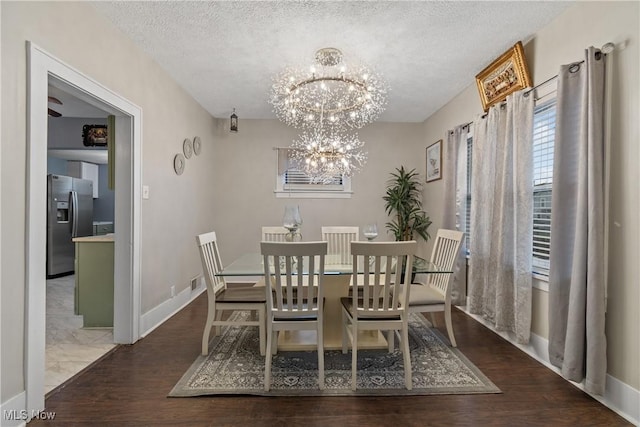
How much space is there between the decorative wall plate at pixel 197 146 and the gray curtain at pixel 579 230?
386 centimetres

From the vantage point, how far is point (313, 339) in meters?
2.77

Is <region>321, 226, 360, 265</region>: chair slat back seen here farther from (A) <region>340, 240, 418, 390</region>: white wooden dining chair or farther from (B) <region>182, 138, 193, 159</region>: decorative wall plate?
(B) <region>182, 138, 193, 159</region>: decorative wall plate

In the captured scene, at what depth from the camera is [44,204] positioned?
6.10 ft

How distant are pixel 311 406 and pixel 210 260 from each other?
1.44 metres

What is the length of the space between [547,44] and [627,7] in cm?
67

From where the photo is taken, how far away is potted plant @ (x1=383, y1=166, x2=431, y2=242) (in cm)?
504

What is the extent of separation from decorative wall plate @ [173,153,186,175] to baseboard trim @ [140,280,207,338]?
→ 4.72ft

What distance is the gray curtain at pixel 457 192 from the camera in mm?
3738

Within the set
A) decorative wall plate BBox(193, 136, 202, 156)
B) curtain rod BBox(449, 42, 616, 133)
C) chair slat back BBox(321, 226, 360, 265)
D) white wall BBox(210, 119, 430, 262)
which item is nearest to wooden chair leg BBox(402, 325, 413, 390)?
chair slat back BBox(321, 226, 360, 265)

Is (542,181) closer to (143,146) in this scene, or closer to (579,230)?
(579,230)

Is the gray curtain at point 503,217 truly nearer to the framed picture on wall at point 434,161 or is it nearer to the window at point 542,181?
the window at point 542,181

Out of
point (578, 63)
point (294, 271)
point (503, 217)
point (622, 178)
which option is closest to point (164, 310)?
point (294, 271)

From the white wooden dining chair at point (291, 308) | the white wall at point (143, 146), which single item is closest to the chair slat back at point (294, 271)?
the white wooden dining chair at point (291, 308)

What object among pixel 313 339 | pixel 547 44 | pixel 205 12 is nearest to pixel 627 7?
pixel 547 44
